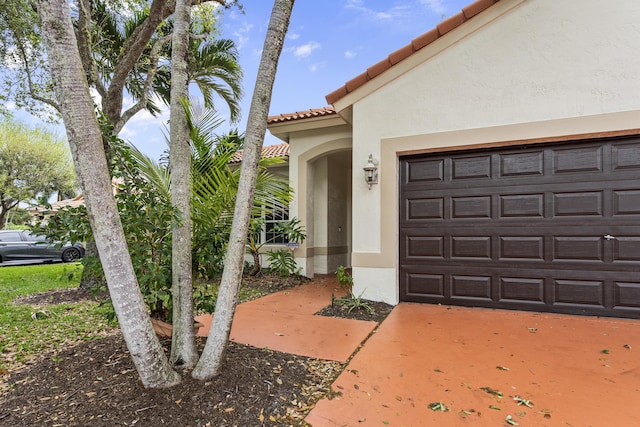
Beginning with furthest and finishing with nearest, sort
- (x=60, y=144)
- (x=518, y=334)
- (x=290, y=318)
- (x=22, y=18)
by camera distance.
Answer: (x=60, y=144)
(x=22, y=18)
(x=290, y=318)
(x=518, y=334)

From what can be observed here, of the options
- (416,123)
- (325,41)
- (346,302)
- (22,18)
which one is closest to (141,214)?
(346,302)

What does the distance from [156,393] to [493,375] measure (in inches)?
113

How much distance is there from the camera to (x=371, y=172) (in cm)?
544

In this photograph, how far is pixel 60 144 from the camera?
2070cm

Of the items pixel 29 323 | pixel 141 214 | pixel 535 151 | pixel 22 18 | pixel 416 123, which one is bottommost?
pixel 29 323

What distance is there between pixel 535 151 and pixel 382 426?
456 cm

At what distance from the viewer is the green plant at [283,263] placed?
7.59m

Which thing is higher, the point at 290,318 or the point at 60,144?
the point at 60,144

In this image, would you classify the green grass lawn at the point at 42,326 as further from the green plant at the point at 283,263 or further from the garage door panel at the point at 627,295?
the garage door panel at the point at 627,295

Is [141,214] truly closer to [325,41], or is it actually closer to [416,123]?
[416,123]

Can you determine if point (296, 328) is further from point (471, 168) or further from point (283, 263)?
point (471, 168)

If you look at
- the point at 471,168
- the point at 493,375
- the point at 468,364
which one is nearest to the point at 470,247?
the point at 471,168

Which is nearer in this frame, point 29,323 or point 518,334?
point 518,334

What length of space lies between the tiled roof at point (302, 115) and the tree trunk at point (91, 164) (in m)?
5.53
